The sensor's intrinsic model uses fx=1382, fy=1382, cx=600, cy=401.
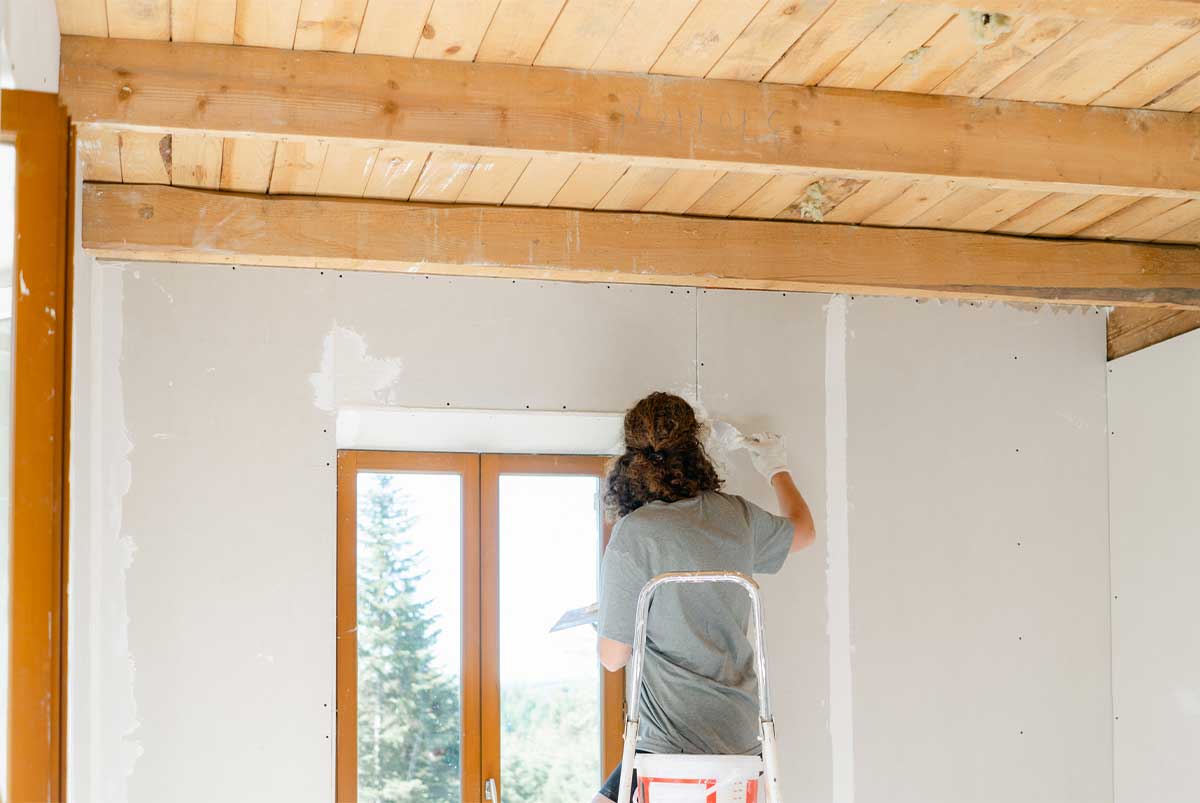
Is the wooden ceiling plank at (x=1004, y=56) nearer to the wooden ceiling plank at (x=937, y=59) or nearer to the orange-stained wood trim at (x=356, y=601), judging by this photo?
the wooden ceiling plank at (x=937, y=59)

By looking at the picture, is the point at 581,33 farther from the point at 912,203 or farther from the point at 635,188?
the point at 912,203

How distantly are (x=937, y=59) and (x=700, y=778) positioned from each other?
1.57 meters

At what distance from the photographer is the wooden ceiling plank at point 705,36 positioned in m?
2.55

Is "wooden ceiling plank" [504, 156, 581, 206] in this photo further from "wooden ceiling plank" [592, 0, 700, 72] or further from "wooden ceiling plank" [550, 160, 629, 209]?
"wooden ceiling plank" [592, 0, 700, 72]

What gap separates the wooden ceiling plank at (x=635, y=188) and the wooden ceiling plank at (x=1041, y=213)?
40.3 inches

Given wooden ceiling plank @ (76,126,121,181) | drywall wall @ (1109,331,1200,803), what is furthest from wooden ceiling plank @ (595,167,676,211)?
drywall wall @ (1109,331,1200,803)

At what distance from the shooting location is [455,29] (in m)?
→ 2.63

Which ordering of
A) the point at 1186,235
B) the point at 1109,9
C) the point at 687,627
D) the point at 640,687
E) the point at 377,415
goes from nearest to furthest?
the point at 1109,9
the point at 640,687
the point at 687,627
the point at 377,415
the point at 1186,235

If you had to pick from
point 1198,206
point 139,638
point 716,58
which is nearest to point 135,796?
point 139,638

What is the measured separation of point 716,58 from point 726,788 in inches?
59.8

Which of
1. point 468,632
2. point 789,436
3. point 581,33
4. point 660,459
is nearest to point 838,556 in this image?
point 789,436

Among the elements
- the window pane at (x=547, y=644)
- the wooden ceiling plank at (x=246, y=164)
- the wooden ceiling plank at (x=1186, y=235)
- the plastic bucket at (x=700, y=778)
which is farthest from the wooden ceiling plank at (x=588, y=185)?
the wooden ceiling plank at (x=1186, y=235)

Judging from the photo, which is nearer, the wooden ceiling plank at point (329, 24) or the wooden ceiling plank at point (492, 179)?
the wooden ceiling plank at point (329, 24)

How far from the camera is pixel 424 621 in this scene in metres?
4.07
